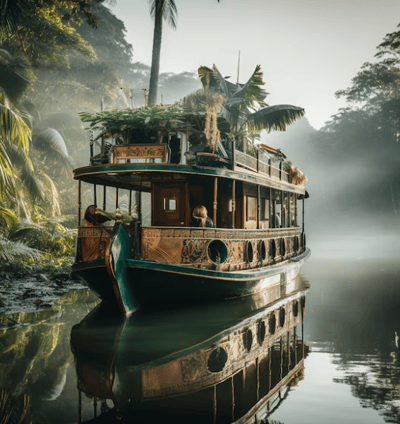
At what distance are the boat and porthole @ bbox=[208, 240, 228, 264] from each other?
0.02m

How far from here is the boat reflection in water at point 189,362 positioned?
4367 mm

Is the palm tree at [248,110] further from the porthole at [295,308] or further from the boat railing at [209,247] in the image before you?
the porthole at [295,308]

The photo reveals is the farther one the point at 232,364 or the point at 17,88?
the point at 17,88

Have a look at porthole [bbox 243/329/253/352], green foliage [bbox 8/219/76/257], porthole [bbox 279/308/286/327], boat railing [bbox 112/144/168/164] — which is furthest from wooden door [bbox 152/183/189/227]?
green foliage [bbox 8/219/76/257]

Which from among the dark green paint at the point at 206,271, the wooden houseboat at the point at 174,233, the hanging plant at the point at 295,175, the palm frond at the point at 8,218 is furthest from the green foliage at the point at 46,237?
the hanging plant at the point at 295,175

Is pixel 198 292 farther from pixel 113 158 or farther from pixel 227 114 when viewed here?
pixel 227 114

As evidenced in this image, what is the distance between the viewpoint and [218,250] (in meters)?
9.73

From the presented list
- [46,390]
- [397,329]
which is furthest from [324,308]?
[46,390]

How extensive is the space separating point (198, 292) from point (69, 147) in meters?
24.1

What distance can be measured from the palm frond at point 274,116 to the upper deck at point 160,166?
8.82ft

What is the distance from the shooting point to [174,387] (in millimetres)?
4848

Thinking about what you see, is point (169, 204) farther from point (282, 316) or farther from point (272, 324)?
point (272, 324)

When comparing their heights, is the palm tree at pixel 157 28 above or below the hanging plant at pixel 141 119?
above

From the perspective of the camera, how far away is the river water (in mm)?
4332
